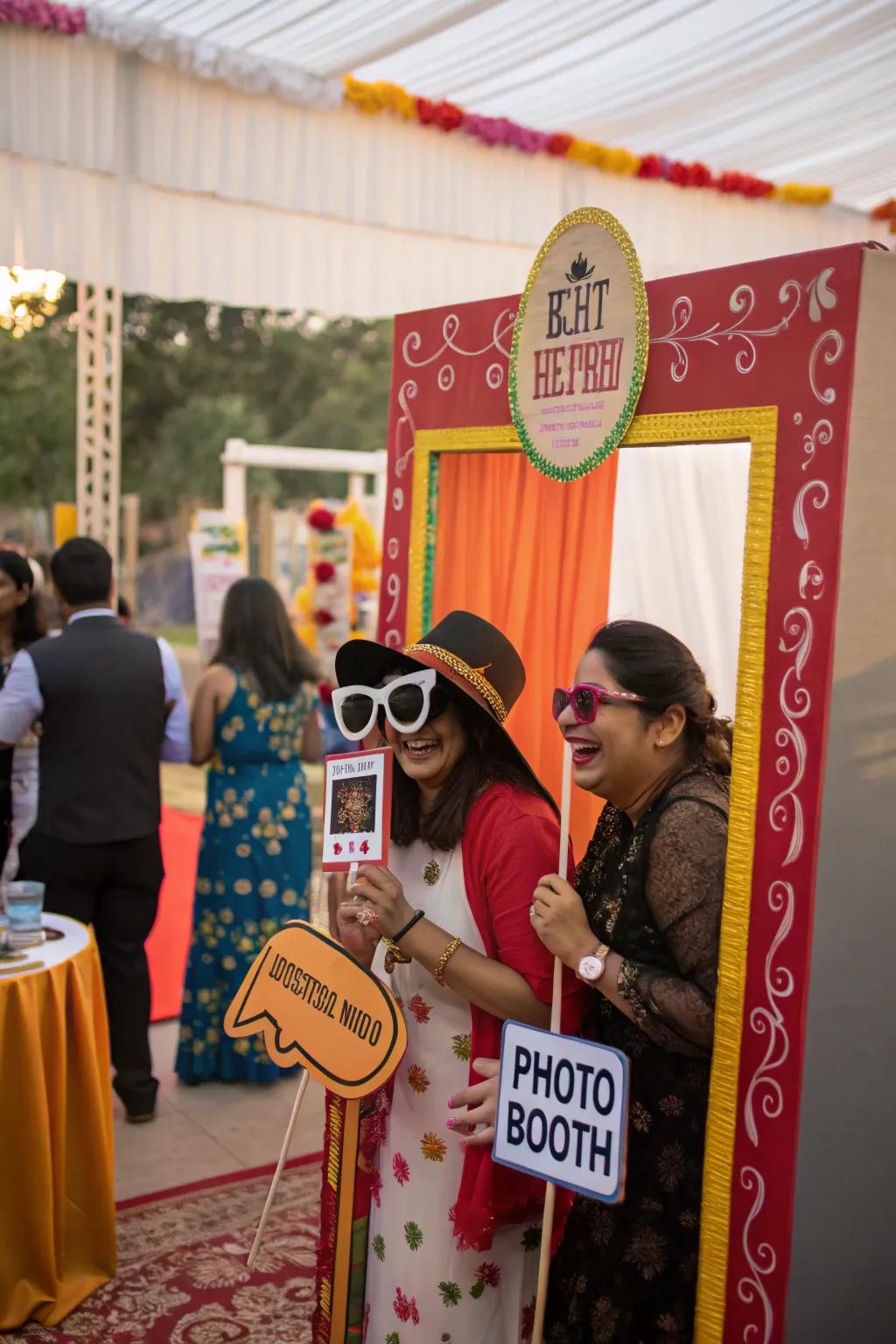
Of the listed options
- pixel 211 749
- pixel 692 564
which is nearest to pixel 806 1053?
pixel 692 564

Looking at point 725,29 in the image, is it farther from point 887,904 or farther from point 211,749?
point 887,904

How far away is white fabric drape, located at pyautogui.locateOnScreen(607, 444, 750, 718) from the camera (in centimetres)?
267

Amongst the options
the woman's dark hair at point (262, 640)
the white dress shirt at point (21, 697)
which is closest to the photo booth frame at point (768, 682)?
the white dress shirt at point (21, 697)

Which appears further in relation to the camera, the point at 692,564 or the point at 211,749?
the point at 211,749

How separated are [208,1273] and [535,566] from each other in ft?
6.02

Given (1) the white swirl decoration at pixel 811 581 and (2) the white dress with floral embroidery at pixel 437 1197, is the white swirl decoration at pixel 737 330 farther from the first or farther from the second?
(2) the white dress with floral embroidery at pixel 437 1197

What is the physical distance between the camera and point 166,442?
735 inches

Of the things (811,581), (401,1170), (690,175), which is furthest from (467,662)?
(690,175)

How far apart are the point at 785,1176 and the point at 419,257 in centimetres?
411

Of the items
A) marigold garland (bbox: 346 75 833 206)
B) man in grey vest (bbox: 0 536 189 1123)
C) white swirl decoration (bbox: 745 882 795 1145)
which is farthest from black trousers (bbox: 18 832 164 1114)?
marigold garland (bbox: 346 75 833 206)

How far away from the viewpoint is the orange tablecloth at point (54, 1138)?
2625mm

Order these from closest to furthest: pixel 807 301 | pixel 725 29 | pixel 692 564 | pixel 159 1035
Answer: pixel 807 301, pixel 692 564, pixel 725 29, pixel 159 1035

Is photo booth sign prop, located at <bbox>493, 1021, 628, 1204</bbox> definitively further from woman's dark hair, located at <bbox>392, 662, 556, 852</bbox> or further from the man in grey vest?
the man in grey vest

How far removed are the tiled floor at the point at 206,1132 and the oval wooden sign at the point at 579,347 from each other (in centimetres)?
239
